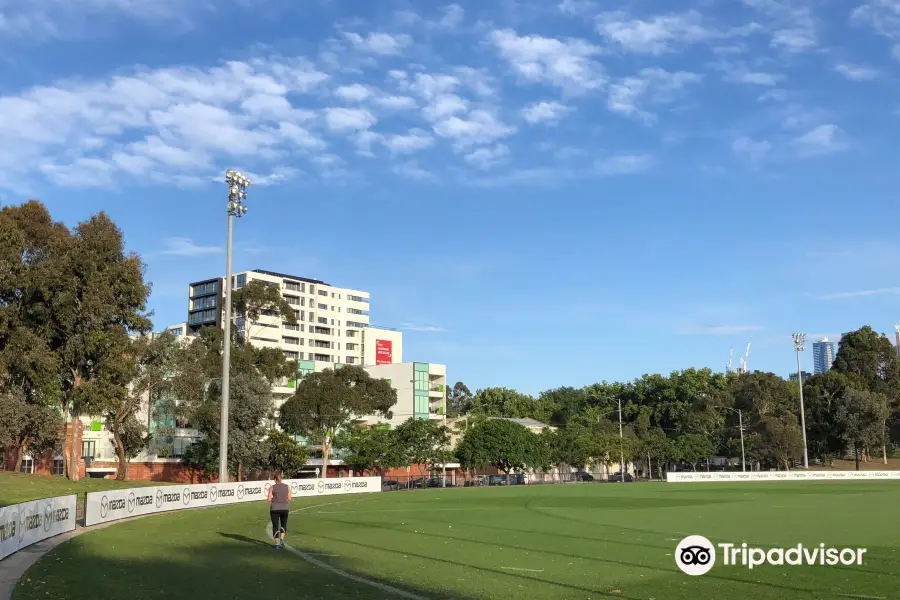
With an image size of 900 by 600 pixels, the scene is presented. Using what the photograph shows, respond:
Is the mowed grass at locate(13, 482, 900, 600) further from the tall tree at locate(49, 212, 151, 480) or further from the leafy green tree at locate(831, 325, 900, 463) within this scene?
the leafy green tree at locate(831, 325, 900, 463)

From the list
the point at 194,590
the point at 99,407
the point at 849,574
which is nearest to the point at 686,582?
the point at 849,574

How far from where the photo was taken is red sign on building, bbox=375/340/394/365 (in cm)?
15962

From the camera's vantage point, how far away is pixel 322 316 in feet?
521

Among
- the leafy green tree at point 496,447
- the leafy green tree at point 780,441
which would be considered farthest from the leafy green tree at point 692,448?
the leafy green tree at point 496,447

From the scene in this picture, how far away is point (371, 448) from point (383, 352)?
245 feet

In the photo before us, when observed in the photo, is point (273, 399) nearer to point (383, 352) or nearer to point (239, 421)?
point (239, 421)

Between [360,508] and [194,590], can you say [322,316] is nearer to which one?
[360,508]

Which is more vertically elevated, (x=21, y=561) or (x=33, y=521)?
(x=33, y=521)

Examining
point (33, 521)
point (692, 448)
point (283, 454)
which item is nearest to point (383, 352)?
point (692, 448)

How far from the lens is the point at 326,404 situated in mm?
86000

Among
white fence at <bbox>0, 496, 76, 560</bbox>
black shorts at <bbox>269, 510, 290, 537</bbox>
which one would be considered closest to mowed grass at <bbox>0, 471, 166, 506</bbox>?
white fence at <bbox>0, 496, 76, 560</bbox>

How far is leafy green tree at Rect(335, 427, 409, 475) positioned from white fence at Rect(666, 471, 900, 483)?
2843cm

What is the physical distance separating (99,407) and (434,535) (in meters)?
39.4

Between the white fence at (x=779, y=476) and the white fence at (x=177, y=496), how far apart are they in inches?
1547
